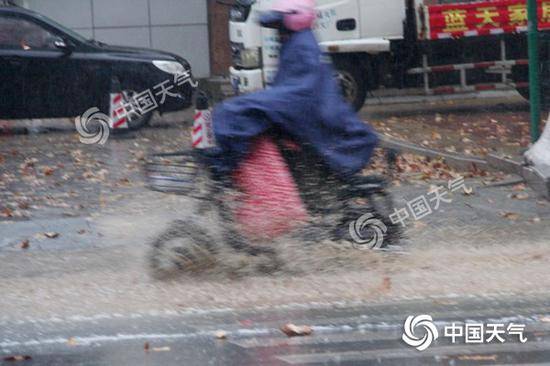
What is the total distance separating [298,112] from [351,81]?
943 centimetres

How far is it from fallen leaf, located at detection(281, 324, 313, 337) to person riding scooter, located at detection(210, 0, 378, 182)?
145cm

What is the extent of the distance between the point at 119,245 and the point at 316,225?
201cm

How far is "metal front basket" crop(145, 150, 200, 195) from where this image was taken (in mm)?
7961

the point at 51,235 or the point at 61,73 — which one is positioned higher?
the point at 61,73

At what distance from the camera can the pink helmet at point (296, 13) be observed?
802cm

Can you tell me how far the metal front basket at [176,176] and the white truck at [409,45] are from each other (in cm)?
864

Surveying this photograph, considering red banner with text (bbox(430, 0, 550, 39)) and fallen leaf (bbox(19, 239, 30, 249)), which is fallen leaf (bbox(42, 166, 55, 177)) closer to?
fallen leaf (bbox(19, 239, 30, 249))

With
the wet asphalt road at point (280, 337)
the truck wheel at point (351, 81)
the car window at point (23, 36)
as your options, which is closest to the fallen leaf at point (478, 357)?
the wet asphalt road at point (280, 337)

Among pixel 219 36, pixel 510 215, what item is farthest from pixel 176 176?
pixel 219 36

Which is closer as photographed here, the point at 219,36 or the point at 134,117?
the point at 134,117

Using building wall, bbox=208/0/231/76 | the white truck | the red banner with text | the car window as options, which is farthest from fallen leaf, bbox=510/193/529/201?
building wall, bbox=208/0/231/76

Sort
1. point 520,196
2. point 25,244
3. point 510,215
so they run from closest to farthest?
1. point 25,244
2. point 510,215
3. point 520,196

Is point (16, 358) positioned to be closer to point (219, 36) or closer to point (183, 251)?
point (183, 251)

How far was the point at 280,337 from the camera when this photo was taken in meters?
6.61
